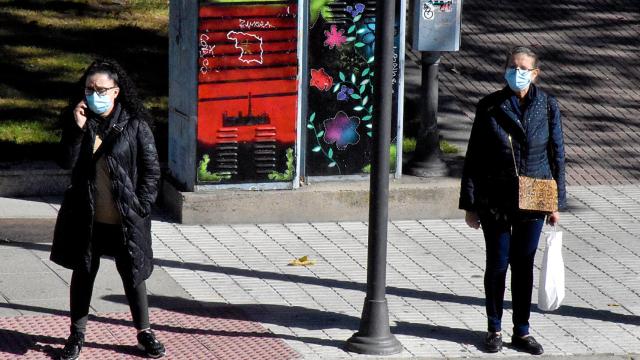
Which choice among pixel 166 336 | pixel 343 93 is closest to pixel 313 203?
pixel 343 93

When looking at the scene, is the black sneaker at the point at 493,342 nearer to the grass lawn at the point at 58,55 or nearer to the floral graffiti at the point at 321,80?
the floral graffiti at the point at 321,80

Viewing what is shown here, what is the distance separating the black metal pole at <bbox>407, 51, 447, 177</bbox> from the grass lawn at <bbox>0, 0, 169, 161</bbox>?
2.29m

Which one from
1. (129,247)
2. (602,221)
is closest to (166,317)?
(129,247)

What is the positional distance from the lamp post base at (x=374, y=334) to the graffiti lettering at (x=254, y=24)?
3167 mm

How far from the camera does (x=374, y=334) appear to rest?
7.89 m

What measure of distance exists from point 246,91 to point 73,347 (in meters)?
3.43

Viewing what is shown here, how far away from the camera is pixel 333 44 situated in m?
10.8

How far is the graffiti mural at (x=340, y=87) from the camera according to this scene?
10.7 metres

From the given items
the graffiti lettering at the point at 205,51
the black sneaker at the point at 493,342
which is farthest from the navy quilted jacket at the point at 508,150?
the graffiti lettering at the point at 205,51

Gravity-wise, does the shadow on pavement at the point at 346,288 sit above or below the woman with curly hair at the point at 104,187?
below

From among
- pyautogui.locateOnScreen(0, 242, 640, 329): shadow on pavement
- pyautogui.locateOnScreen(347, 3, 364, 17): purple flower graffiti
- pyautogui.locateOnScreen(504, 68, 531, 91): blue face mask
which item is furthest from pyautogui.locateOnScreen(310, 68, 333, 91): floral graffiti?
pyautogui.locateOnScreen(504, 68, 531, 91): blue face mask

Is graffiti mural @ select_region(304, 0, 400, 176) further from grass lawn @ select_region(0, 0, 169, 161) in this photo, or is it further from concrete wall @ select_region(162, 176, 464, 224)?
grass lawn @ select_region(0, 0, 169, 161)

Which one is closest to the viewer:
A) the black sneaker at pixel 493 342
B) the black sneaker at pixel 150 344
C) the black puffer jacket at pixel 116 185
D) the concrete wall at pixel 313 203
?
the black puffer jacket at pixel 116 185

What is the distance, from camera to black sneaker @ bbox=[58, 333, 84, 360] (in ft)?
24.7
